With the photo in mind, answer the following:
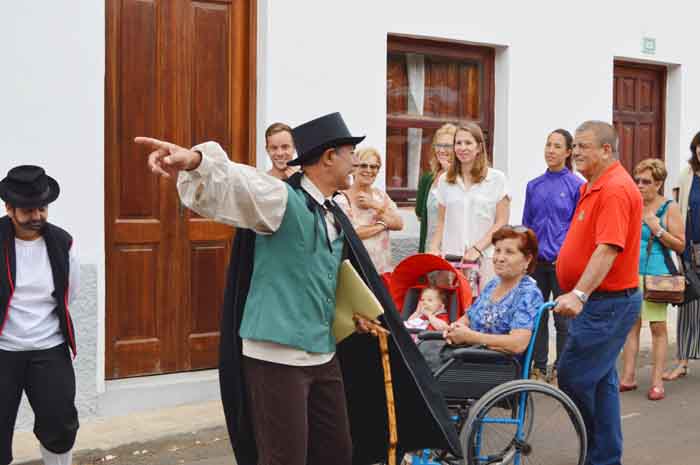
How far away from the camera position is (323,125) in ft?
13.6

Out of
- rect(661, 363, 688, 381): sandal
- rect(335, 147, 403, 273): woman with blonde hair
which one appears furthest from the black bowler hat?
rect(661, 363, 688, 381): sandal

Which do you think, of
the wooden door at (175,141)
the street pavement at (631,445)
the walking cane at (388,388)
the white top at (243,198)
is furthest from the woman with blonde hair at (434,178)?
the white top at (243,198)

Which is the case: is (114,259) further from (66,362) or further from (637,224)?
(637,224)

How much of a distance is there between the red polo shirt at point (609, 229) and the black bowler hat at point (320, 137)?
75.4 inches

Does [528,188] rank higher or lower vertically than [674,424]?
higher

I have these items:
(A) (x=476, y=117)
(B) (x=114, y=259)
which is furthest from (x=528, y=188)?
(B) (x=114, y=259)

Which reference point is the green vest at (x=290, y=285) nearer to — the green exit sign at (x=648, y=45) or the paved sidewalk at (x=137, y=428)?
the paved sidewalk at (x=137, y=428)

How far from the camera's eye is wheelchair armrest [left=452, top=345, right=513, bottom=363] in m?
5.28

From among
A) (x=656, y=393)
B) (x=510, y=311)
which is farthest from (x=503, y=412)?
(x=656, y=393)

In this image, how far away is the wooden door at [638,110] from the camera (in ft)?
36.7

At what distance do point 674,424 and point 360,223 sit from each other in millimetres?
2574

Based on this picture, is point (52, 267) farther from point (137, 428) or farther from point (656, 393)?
point (656, 393)

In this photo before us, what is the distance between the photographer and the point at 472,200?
7.44 m

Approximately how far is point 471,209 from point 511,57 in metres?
2.81
